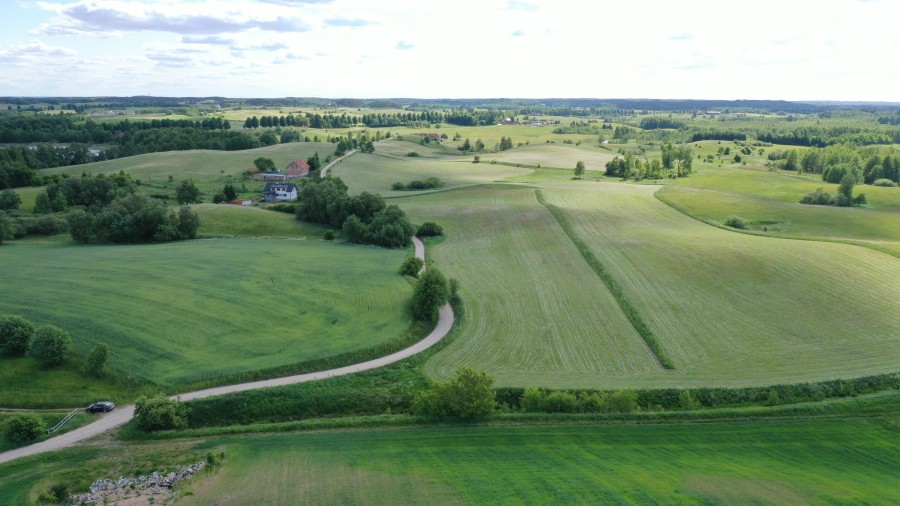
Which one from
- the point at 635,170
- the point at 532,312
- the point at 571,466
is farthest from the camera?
the point at 635,170

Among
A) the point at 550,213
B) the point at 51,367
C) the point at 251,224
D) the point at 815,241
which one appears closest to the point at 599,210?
the point at 550,213

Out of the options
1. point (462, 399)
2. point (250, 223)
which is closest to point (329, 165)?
point (250, 223)

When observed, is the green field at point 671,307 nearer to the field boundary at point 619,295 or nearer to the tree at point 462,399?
the field boundary at point 619,295

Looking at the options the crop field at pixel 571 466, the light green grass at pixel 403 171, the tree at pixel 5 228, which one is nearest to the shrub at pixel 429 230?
the light green grass at pixel 403 171

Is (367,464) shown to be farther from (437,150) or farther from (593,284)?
(437,150)

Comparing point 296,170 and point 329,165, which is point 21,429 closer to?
point 296,170

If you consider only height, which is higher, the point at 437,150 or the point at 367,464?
the point at 437,150
